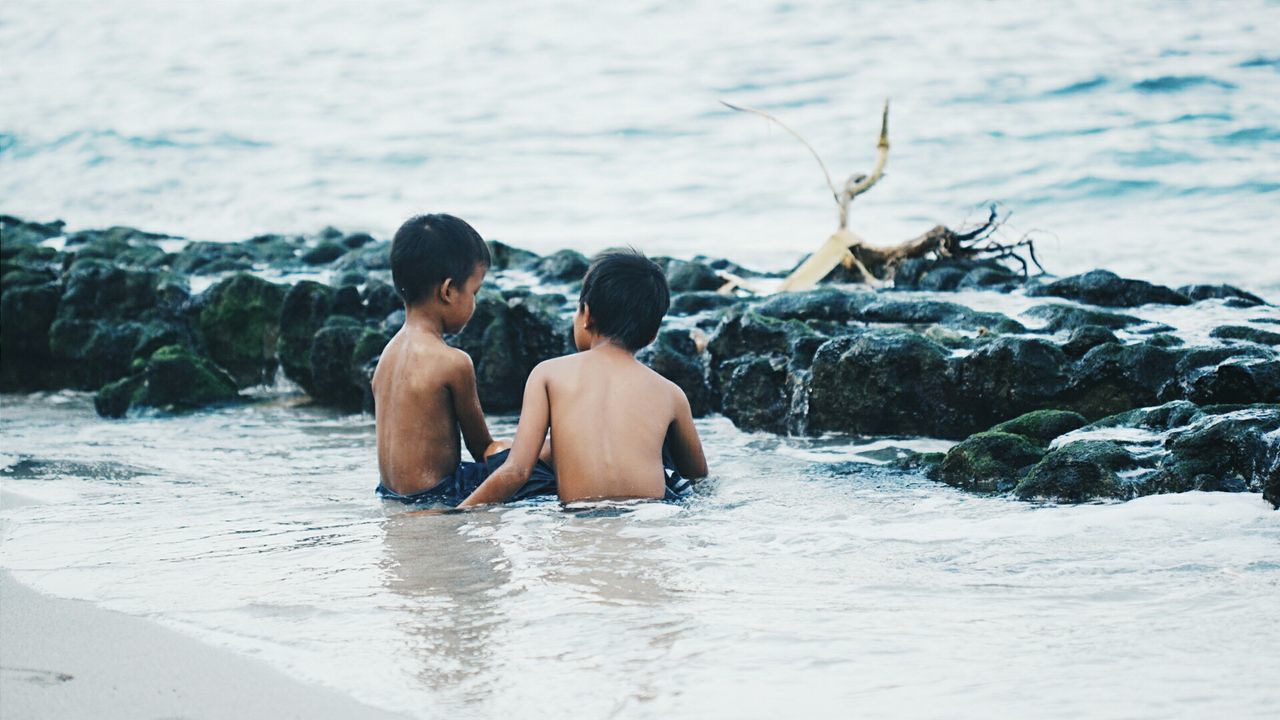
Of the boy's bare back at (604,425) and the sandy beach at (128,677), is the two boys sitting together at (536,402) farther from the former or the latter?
the sandy beach at (128,677)

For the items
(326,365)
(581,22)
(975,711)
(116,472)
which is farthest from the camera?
(581,22)

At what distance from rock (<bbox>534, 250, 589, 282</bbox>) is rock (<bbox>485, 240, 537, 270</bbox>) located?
0.58 metres

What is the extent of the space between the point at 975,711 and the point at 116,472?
4253mm

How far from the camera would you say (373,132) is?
22.2m

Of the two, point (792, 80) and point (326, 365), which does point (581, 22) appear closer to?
point (792, 80)

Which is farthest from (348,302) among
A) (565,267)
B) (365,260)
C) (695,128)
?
(695,128)

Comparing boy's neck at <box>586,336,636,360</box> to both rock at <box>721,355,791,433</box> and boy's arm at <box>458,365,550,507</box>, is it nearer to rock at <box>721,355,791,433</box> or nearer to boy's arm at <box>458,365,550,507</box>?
boy's arm at <box>458,365,550,507</box>

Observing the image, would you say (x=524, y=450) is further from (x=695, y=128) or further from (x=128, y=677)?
(x=695, y=128)

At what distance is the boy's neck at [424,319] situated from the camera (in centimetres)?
470

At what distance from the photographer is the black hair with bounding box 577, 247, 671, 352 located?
14.4 feet

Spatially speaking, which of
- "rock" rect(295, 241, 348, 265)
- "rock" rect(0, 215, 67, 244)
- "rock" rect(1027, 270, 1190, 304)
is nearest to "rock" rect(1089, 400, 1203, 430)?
"rock" rect(1027, 270, 1190, 304)

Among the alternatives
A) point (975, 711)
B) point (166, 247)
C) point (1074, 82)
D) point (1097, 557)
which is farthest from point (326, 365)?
point (1074, 82)

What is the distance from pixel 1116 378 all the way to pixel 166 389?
17.5ft

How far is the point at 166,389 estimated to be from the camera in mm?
7723
